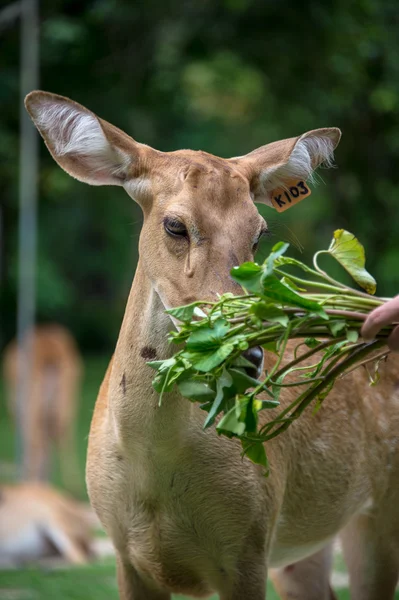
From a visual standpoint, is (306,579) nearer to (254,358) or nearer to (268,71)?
(254,358)

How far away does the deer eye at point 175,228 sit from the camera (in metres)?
3.60

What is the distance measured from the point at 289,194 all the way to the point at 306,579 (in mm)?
2089

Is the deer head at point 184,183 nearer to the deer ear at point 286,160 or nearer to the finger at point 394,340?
the deer ear at point 286,160

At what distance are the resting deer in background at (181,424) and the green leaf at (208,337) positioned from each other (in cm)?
42

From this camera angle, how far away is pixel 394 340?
3102mm

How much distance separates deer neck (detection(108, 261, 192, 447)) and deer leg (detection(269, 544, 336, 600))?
174 cm

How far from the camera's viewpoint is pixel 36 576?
25.5ft

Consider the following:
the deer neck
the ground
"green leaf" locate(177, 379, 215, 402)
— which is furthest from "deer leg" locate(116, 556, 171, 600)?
the ground

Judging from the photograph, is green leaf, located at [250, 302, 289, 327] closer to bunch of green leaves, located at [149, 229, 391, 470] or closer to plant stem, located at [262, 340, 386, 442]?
bunch of green leaves, located at [149, 229, 391, 470]

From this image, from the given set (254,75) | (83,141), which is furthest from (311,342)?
(254,75)

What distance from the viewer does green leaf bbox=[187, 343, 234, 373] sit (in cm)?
295

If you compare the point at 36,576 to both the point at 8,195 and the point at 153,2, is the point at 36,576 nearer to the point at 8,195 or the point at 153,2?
the point at 153,2

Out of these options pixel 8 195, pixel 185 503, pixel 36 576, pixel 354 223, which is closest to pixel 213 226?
pixel 185 503

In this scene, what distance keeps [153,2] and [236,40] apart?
1.05 meters
